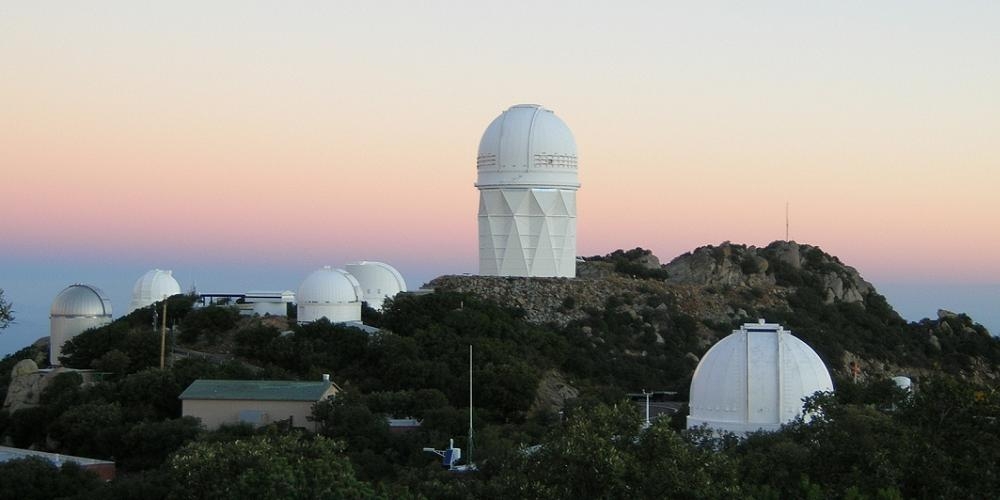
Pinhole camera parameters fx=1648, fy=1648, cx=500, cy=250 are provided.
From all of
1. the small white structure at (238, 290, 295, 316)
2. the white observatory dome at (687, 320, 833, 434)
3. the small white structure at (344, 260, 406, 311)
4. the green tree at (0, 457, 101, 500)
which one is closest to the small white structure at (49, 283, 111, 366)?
the small white structure at (238, 290, 295, 316)

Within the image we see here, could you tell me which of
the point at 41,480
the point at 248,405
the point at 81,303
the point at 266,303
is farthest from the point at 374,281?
the point at 41,480

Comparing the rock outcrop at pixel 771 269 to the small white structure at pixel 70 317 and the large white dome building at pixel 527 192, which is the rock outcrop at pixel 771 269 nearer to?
the large white dome building at pixel 527 192

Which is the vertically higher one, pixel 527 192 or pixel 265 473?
pixel 527 192

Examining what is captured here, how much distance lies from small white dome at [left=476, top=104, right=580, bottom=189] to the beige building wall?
20923 mm

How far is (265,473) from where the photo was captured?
99.8 ft

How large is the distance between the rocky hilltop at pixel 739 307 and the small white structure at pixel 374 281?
2212 mm

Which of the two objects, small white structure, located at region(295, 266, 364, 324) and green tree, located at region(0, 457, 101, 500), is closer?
green tree, located at region(0, 457, 101, 500)

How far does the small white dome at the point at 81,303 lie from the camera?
6084cm

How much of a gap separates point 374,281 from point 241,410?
67.9 feet

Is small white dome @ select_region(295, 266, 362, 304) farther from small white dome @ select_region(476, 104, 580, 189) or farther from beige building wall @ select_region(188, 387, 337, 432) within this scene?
beige building wall @ select_region(188, 387, 337, 432)

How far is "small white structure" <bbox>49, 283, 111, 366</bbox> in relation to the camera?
60.8 metres

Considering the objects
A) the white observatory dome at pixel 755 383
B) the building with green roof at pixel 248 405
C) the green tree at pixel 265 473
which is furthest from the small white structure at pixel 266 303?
the green tree at pixel 265 473

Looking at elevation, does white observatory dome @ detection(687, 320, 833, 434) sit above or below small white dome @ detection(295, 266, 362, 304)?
below

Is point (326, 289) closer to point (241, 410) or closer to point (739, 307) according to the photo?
point (241, 410)
